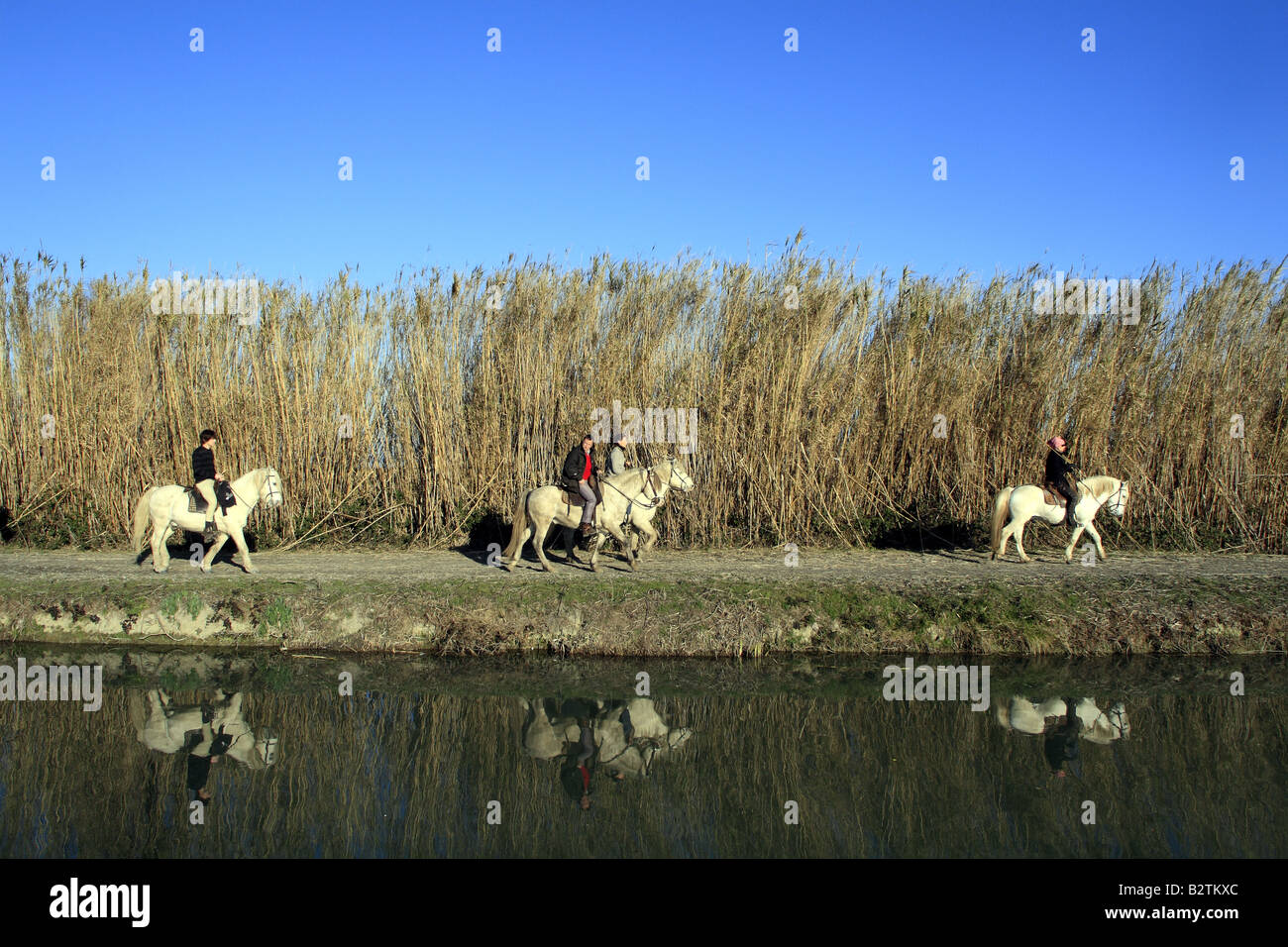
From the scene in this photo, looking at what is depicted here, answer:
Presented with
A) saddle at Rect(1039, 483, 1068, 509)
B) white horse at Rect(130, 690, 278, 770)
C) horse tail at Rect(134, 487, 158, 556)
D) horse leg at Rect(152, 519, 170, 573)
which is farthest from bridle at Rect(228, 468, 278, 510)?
saddle at Rect(1039, 483, 1068, 509)

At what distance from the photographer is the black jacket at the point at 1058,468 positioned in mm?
11266

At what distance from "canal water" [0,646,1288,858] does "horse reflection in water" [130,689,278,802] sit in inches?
0.9

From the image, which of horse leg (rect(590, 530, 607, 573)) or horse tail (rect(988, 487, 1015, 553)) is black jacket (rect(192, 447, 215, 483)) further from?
horse tail (rect(988, 487, 1015, 553))

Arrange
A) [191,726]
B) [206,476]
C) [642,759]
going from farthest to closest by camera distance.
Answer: [206,476] < [191,726] < [642,759]

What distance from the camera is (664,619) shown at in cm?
867

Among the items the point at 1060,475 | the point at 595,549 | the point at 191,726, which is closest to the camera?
the point at 191,726

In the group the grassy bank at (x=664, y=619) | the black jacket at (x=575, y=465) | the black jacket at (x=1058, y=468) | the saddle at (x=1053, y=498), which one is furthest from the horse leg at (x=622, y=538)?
the black jacket at (x=1058, y=468)

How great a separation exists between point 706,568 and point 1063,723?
4.90m

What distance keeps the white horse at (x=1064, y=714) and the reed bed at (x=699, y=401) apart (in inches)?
225

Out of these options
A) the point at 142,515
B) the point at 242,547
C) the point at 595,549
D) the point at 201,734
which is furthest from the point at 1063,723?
the point at 142,515

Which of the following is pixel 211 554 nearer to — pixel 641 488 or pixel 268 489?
pixel 268 489

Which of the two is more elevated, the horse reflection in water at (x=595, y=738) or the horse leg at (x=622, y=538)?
the horse leg at (x=622, y=538)

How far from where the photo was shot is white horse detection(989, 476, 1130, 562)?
11281 millimetres

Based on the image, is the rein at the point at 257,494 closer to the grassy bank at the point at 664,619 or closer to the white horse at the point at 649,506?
the grassy bank at the point at 664,619
